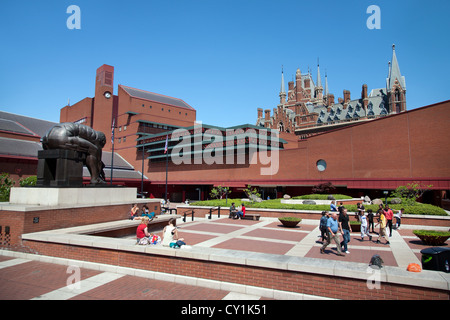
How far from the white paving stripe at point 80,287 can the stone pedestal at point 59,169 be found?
24.6 feet

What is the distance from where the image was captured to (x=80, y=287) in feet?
23.4

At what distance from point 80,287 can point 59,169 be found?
8522 millimetres

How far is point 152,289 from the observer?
697 cm

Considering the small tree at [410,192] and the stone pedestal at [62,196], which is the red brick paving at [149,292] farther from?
the small tree at [410,192]

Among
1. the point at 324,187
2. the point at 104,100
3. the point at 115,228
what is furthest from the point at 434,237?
the point at 104,100

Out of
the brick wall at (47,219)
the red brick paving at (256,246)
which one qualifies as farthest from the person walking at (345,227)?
the brick wall at (47,219)

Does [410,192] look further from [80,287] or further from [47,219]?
[47,219]

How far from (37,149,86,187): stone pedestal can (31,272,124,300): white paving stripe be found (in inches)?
295

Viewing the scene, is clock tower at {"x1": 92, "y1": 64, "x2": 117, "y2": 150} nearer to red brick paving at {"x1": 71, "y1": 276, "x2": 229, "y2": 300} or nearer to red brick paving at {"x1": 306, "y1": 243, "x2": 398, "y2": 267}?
red brick paving at {"x1": 306, "y1": 243, "x2": 398, "y2": 267}

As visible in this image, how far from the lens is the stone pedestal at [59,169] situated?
45.2ft

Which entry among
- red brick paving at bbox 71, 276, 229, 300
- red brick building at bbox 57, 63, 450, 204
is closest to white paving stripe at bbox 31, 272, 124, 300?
red brick paving at bbox 71, 276, 229, 300

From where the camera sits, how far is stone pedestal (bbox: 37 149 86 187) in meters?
13.8

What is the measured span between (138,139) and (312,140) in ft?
116
